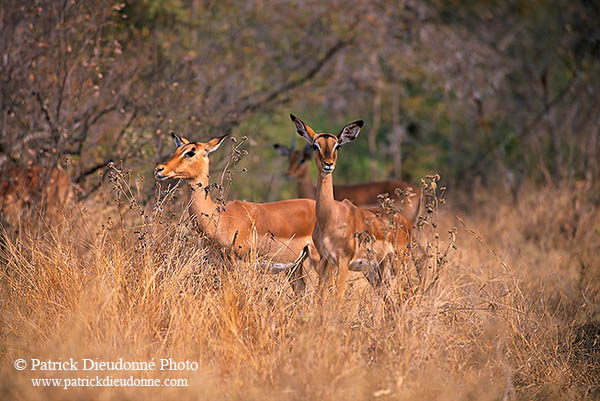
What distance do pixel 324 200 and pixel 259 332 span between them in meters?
1.58

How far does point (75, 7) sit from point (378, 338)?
15.8 ft

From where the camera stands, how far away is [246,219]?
618 centimetres

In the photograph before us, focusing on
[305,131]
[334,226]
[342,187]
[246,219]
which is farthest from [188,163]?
[342,187]

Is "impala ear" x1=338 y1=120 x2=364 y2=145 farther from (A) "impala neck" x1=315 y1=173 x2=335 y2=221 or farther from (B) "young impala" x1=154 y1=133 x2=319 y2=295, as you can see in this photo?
(B) "young impala" x1=154 y1=133 x2=319 y2=295

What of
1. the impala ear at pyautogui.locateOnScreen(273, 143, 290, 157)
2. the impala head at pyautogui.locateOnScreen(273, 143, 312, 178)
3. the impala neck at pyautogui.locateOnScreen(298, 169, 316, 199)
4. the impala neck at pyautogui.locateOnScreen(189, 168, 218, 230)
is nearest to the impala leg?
the impala neck at pyautogui.locateOnScreen(189, 168, 218, 230)

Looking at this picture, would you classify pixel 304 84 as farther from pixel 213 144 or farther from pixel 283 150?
pixel 213 144

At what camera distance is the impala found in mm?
6910

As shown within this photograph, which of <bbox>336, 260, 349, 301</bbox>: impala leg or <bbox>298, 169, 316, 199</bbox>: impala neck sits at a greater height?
<bbox>298, 169, 316, 199</bbox>: impala neck

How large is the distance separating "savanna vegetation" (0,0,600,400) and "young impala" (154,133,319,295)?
174 millimetres

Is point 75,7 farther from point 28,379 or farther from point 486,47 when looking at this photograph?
point 486,47

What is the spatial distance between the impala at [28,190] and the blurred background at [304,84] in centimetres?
15

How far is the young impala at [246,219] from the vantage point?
5.93 metres

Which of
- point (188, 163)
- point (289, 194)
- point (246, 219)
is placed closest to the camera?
point (188, 163)

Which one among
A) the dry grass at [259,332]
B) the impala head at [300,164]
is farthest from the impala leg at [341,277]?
the impala head at [300,164]
